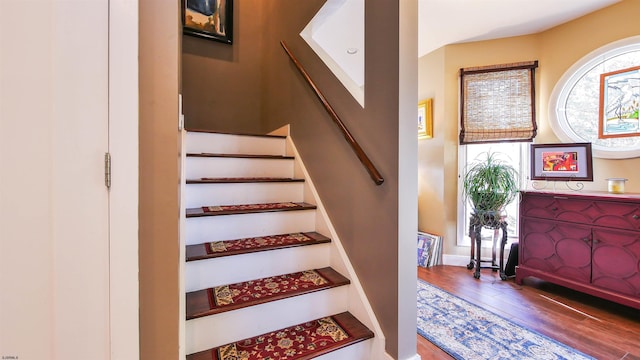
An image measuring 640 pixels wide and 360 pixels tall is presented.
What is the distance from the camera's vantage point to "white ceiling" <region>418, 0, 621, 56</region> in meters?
2.46

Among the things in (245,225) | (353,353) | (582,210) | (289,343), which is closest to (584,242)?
(582,210)

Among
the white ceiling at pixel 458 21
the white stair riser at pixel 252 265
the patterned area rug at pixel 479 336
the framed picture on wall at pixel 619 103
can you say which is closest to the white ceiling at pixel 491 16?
the white ceiling at pixel 458 21

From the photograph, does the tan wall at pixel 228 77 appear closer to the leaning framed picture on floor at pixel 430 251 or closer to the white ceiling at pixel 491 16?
the white ceiling at pixel 491 16

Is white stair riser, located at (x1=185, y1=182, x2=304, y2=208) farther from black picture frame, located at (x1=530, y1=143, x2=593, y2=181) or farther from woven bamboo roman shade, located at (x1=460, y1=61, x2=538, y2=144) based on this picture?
black picture frame, located at (x1=530, y1=143, x2=593, y2=181)

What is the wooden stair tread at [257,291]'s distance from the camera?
124 centimetres

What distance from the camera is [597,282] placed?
84.4 inches

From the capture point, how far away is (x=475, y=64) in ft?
10.5

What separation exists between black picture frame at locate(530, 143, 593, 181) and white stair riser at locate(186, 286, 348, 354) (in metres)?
2.57

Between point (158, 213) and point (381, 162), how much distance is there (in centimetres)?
102

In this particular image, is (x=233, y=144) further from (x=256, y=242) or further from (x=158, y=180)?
(x=158, y=180)
